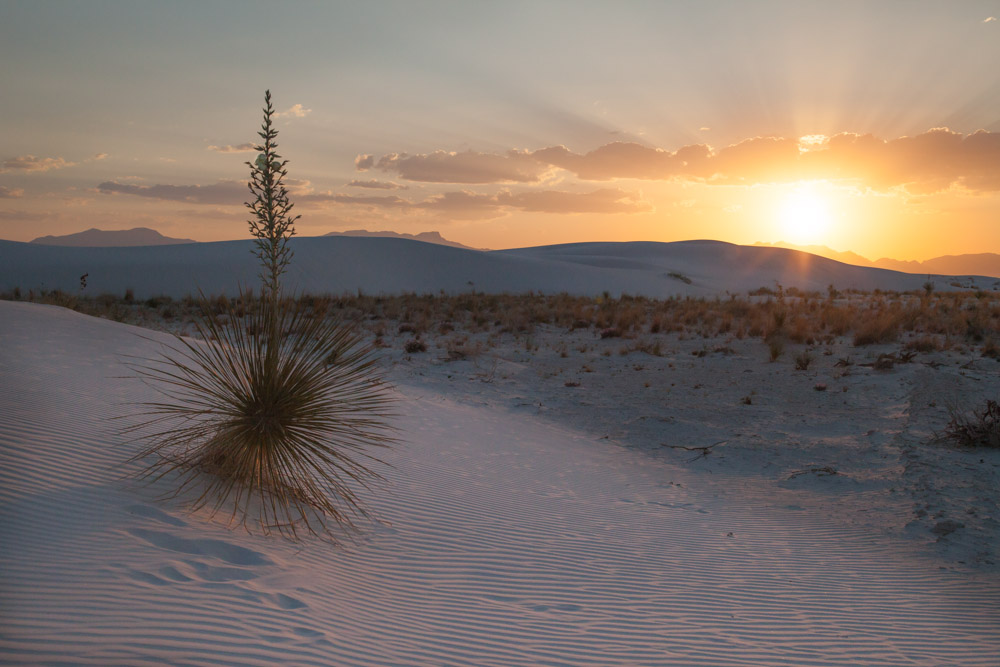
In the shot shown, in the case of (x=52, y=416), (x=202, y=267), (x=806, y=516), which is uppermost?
(x=202, y=267)

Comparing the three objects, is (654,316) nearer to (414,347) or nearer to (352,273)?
(414,347)

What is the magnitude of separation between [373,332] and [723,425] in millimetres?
10156

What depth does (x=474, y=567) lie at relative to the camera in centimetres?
454

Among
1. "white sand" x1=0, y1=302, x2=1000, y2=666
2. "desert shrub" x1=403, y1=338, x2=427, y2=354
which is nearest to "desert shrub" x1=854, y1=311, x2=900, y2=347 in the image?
"white sand" x1=0, y1=302, x2=1000, y2=666

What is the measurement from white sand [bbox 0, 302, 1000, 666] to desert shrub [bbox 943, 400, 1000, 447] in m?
0.34

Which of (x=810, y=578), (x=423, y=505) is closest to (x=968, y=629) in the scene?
(x=810, y=578)

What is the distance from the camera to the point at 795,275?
52688mm

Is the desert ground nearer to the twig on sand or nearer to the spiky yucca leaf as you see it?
the twig on sand

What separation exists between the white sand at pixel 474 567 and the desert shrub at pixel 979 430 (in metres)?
0.34

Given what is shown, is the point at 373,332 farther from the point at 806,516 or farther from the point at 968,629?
the point at 968,629

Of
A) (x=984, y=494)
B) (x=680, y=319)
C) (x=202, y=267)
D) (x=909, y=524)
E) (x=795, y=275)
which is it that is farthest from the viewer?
(x=795, y=275)

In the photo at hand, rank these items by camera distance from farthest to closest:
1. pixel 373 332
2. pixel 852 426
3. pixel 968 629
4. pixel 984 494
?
pixel 373 332 < pixel 852 426 < pixel 984 494 < pixel 968 629

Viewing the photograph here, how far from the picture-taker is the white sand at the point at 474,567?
2992 mm

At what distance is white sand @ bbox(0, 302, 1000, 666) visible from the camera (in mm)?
2992
